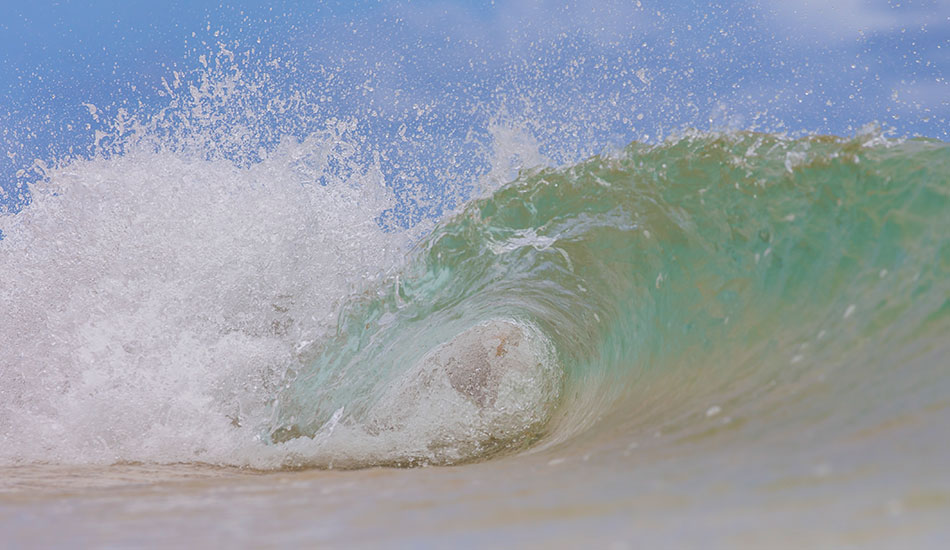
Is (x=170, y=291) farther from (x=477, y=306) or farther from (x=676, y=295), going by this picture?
(x=676, y=295)

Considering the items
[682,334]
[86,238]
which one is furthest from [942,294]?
[86,238]

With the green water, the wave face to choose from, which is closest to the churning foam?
the wave face

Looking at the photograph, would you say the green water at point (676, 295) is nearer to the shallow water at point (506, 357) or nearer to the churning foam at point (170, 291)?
the shallow water at point (506, 357)

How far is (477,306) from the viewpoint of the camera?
501cm

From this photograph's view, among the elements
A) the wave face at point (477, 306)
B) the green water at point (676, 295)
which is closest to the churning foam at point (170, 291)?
the wave face at point (477, 306)

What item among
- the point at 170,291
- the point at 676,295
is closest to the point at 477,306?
the point at 676,295

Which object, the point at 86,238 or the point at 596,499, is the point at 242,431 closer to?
the point at 86,238

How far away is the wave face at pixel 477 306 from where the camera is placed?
9.04 ft

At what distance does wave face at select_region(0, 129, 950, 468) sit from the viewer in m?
2.75

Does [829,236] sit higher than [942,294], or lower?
higher

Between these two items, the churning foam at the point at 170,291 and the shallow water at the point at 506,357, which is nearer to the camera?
the shallow water at the point at 506,357

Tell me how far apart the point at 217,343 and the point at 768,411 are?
3666 millimetres

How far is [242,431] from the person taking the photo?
408cm

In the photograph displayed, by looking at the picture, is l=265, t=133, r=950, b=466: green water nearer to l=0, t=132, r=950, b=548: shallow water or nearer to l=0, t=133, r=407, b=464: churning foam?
l=0, t=132, r=950, b=548: shallow water
